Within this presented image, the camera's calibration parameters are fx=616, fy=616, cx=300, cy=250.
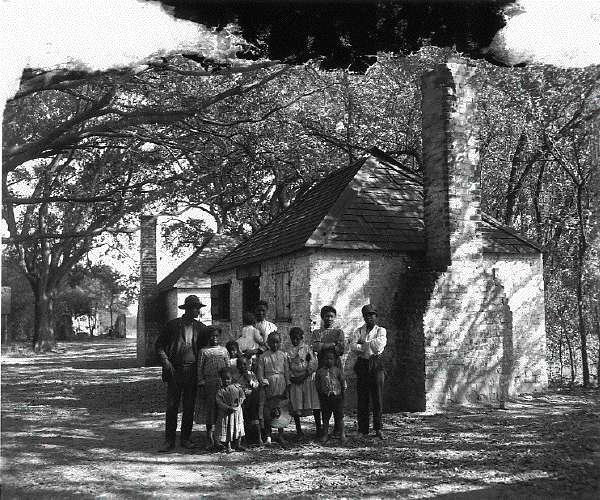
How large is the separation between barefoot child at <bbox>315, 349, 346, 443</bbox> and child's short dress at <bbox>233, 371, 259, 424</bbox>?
3.16 ft

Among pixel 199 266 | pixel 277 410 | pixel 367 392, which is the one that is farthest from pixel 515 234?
pixel 199 266

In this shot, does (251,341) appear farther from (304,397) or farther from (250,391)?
(304,397)

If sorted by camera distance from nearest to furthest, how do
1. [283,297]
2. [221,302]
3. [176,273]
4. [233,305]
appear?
1. [283,297]
2. [233,305]
3. [221,302]
4. [176,273]

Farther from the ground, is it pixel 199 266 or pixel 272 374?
pixel 199 266

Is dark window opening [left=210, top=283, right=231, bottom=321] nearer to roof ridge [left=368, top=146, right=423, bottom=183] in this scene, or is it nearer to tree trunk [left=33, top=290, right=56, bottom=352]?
roof ridge [left=368, top=146, right=423, bottom=183]

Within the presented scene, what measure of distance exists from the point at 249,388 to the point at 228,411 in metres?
0.49

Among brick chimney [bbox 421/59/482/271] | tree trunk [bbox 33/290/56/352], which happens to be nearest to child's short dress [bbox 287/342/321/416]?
brick chimney [bbox 421/59/482/271]

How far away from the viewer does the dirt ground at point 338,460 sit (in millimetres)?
6879

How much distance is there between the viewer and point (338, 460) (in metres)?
8.26

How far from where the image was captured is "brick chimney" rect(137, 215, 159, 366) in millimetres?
27500

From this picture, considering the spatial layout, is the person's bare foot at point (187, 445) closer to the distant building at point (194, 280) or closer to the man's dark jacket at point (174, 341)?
the man's dark jacket at point (174, 341)

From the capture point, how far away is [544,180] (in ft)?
68.4

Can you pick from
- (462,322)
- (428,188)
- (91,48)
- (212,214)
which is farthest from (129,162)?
(91,48)

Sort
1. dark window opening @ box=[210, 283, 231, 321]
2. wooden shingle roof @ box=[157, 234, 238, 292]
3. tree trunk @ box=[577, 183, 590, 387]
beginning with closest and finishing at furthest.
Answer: tree trunk @ box=[577, 183, 590, 387] → dark window opening @ box=[210, 283, 231, 321] → wooden shingle roof @ box=[157, 234, 238, 292]
